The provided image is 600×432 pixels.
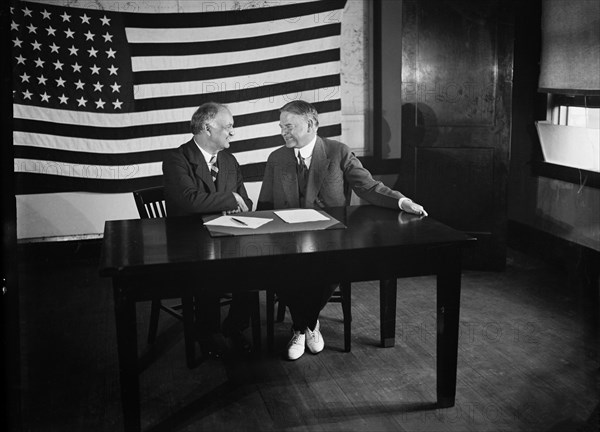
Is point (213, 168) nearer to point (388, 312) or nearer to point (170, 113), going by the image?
point (388, 312)

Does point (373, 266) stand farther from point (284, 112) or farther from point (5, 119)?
point (5, 119)

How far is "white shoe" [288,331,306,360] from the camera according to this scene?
3.42 metres

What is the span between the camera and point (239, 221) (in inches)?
119

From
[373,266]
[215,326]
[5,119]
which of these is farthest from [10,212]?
Answer: [215,326]

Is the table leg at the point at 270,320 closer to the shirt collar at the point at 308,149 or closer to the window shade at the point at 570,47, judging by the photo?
the shirt collar at the point at 308,149

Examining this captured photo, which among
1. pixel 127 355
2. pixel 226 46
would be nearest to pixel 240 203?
pixel 127 355

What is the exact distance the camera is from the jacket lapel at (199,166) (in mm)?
3654

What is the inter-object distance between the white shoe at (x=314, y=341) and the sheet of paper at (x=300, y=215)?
0.72 metres

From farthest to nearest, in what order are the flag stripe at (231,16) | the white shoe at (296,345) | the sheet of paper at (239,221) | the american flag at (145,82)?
the flag stripe at (231,16), the american flag at (145,82), the white shoe at (296,345), the sheet of paper at (239,221)

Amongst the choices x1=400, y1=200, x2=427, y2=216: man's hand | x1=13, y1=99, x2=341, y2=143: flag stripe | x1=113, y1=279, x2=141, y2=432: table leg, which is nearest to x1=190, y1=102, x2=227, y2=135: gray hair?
x1=400, y1=200, x2=427, y2=216: man's hand

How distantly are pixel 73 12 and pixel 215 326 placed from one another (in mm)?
3068

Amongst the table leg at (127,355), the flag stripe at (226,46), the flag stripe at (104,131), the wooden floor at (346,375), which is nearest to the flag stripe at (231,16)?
the flag stripe at (226,46)

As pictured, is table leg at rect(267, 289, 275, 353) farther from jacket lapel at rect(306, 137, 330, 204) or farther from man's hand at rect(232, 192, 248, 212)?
jacket lapel at rect(306, 137, 330, 204)

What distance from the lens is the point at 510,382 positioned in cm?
313
